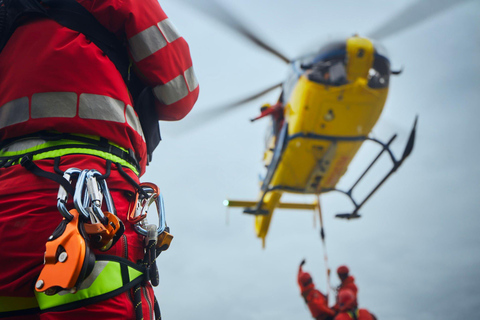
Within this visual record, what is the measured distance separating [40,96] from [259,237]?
9.47 metres

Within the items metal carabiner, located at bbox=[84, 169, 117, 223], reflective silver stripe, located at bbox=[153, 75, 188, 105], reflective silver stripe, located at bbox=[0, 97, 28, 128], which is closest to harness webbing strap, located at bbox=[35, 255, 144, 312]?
metal carabiner, located at bbox=[84, 169, 117, 223]

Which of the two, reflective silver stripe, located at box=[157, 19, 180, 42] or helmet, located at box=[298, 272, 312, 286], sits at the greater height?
reflective silver stripe, located at box=[157, 19, 180, 42]

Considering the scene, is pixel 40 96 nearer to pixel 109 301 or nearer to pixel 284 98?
pixel 109 301

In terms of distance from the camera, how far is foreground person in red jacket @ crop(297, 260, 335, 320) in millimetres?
6367

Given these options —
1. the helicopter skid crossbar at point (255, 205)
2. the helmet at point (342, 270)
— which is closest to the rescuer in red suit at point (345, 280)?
the helmet at point (342, 270)

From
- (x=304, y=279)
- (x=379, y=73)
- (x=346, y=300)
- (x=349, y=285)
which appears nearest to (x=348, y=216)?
(x=304, y=279)

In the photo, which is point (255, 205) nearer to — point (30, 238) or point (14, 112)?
point (14, 112)

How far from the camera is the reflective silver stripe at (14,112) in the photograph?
1.41m

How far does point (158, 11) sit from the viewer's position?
166cm

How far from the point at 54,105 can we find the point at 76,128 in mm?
110

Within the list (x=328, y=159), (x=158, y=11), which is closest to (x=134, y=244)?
(x=158, y=11)

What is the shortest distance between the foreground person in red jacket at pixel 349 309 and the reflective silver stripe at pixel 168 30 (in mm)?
5089

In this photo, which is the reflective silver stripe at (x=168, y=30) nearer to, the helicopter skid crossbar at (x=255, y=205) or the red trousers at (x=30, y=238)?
the red trousers at (x=30, y=238)

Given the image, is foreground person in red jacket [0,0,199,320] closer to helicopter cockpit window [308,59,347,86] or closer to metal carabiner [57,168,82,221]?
metal carabiner [57,168,82,221]
